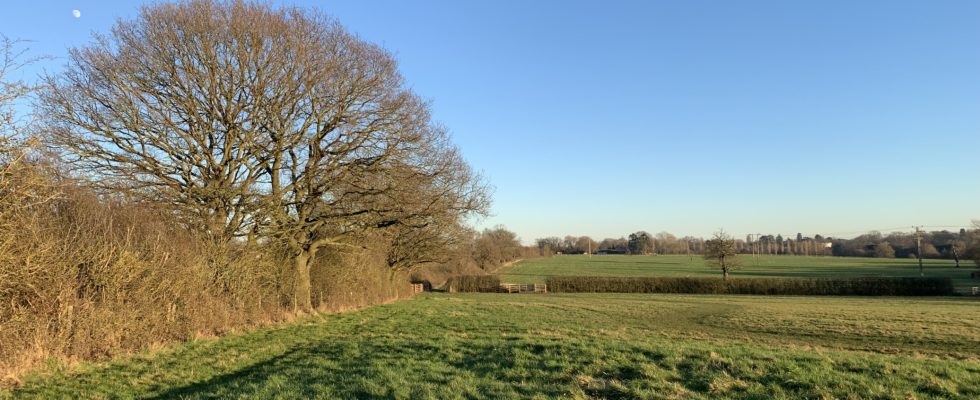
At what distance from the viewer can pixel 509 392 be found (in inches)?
250

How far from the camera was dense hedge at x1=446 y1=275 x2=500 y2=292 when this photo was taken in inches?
2341

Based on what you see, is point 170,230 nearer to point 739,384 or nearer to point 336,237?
point 336,237

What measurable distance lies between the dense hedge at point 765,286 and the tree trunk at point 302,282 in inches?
1639

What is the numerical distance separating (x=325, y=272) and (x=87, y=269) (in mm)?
14365

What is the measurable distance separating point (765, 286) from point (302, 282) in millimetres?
49872

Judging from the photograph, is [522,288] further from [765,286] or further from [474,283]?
[765,286]

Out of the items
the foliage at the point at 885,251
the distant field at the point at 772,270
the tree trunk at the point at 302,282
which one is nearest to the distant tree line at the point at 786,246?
the foliage at the point at 885,251

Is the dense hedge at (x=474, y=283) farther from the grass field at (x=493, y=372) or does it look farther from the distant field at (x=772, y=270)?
the grass field at (x=493, y=372)

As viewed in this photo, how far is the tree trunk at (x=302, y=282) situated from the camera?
20078 millimetres

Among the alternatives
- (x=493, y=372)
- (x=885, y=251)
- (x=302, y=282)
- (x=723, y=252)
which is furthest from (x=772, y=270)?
(x=493, y=372)

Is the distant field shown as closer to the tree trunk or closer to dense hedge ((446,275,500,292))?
dense hedge ((446,275,500,292))

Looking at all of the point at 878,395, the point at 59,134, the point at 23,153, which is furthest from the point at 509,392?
the point at 59,134

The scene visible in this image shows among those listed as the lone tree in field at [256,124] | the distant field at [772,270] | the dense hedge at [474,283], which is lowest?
the distant field at [772,270]

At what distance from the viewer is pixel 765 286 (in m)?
54.2
